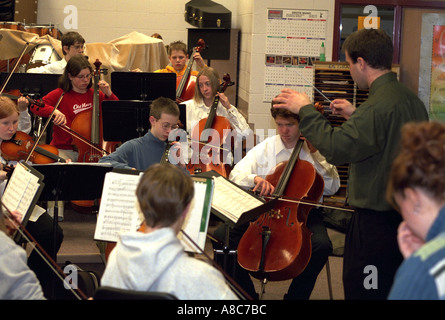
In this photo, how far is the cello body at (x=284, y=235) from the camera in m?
3.19

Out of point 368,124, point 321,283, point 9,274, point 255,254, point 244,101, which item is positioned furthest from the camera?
point 244,101

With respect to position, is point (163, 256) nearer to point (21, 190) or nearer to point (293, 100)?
point (293, 100)

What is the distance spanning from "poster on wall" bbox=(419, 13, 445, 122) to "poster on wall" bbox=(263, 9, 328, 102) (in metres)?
0.97

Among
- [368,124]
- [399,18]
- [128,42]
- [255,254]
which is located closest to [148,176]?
[368,124]

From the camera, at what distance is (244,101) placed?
6.84 meters

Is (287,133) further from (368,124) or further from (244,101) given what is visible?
(244,101)

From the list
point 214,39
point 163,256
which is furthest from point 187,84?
point 163,256

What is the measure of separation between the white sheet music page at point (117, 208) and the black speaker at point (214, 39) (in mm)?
4676

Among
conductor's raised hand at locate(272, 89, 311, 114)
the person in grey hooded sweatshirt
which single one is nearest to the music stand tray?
conductor's raised hand at locate(272, 89, 311, 114)

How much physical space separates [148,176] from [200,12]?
5635mm

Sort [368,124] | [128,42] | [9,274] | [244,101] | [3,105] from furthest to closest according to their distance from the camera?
[244,101]
[128,42]
[3,105]
[368,124]
[9,274]

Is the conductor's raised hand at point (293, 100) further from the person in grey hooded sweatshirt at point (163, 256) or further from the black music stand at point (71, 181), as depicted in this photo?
the black music stand at point (71, 181)

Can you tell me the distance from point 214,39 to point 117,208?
487 centimetres

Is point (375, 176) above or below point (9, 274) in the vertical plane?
above
